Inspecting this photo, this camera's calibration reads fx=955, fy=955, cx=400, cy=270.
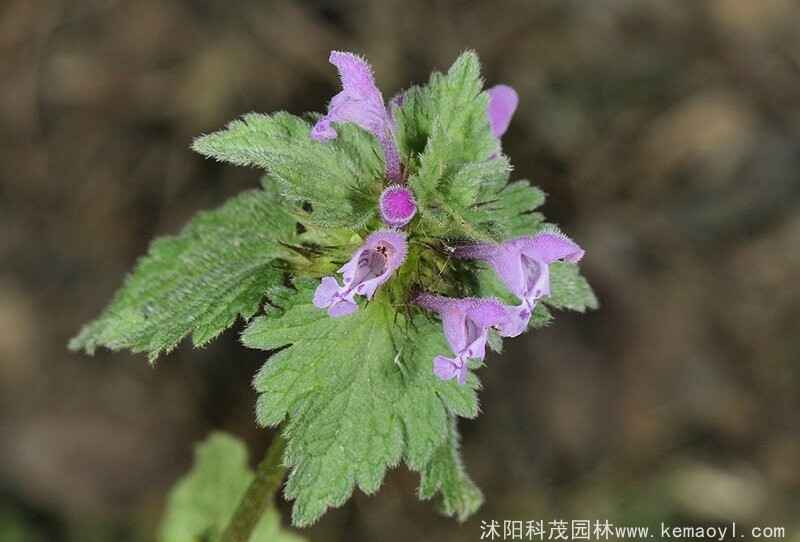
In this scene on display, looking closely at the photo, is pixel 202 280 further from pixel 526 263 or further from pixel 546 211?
pixel 546 211

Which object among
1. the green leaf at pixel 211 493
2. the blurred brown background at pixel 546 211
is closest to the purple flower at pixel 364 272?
the green leaf at pixel 211 493

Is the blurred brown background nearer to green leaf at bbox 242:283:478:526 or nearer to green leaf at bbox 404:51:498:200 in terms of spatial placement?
green leaf at bbox 242:283:478:526

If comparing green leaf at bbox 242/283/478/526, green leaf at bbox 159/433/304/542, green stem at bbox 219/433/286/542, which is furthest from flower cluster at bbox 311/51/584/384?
green leaf at bbox 159/433/304/542

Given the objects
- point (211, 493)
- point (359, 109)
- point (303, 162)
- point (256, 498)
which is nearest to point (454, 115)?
point (359, 109)

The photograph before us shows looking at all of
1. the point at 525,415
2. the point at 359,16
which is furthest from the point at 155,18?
the point at 525,415

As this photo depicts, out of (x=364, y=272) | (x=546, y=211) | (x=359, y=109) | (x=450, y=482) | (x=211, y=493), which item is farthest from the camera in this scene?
(x=546, y=211)

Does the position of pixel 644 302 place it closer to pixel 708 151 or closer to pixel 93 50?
pixel 708 151

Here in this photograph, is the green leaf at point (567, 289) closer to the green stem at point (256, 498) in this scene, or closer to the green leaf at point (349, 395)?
the green leaf at point (349, 395)
